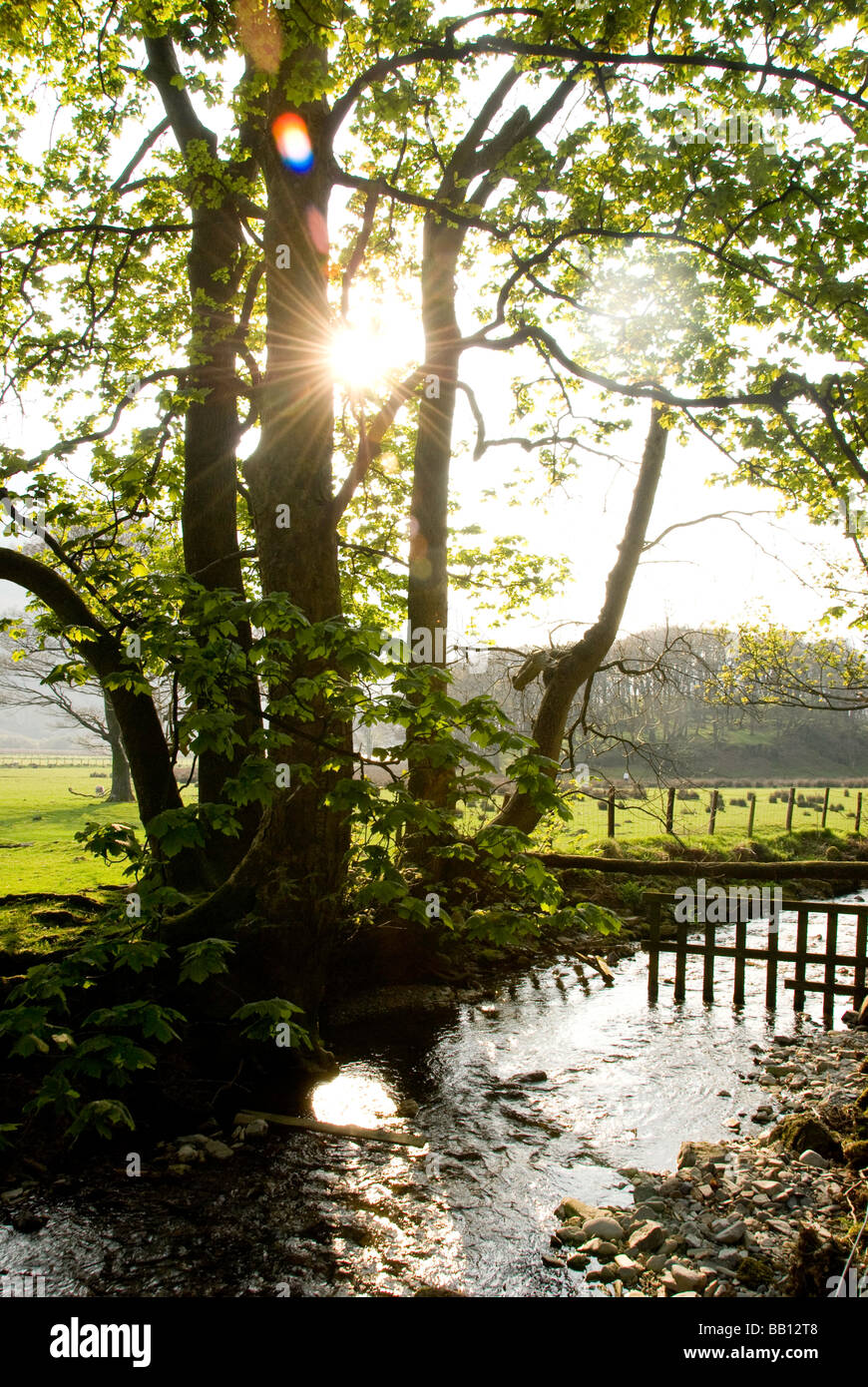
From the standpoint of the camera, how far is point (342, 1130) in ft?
21.4

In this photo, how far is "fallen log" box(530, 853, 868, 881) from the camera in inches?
485

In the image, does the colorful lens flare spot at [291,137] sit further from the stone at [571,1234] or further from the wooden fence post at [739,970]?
the wooden fence post at [739,970]

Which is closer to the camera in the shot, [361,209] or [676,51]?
[676,51]

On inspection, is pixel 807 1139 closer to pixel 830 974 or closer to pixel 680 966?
pixel 830 974

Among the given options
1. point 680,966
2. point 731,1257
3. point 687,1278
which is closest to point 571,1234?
point 687,1278

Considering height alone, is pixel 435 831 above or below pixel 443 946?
above

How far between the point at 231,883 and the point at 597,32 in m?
8.27

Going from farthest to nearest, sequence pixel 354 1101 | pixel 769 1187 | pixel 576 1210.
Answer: pixel 354 1101, pixel 769 1187, pixel 576 1210

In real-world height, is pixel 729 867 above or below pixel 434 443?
below

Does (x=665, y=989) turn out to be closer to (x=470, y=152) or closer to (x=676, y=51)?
(x=676, y=51)

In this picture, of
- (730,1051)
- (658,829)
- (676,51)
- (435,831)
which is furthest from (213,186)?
(658,829)

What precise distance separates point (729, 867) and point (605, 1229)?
29.4 feet

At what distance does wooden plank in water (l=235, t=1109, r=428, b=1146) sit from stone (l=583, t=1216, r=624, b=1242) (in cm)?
177

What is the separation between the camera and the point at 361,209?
12289 millimetres
